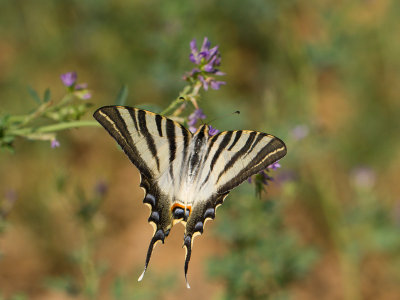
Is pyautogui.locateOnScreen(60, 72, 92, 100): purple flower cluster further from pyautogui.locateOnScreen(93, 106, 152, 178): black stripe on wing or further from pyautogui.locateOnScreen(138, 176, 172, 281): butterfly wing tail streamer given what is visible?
pyautogui.locateOnScreen(138, 176, 172, 281): butterfly wing tail streamer

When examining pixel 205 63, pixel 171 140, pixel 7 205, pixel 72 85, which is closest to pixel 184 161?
pixel 171 140

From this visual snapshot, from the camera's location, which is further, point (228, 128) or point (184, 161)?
point (228, 128)

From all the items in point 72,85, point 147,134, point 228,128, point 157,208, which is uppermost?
point 228,128

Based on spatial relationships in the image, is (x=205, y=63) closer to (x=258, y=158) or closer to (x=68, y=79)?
(x=258, y=158)

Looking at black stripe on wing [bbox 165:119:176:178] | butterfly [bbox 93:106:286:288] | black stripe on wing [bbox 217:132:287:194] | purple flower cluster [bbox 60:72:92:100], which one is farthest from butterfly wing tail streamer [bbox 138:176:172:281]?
purple flower cluster [bbox 60:72:92:100]

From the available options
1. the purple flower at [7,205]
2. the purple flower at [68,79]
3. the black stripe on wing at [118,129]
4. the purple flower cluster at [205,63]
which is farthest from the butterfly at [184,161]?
the purple flower at [7,205]

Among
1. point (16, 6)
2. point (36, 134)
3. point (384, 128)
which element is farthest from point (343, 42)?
point (16, 6)

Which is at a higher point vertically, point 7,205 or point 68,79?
point 68,79
